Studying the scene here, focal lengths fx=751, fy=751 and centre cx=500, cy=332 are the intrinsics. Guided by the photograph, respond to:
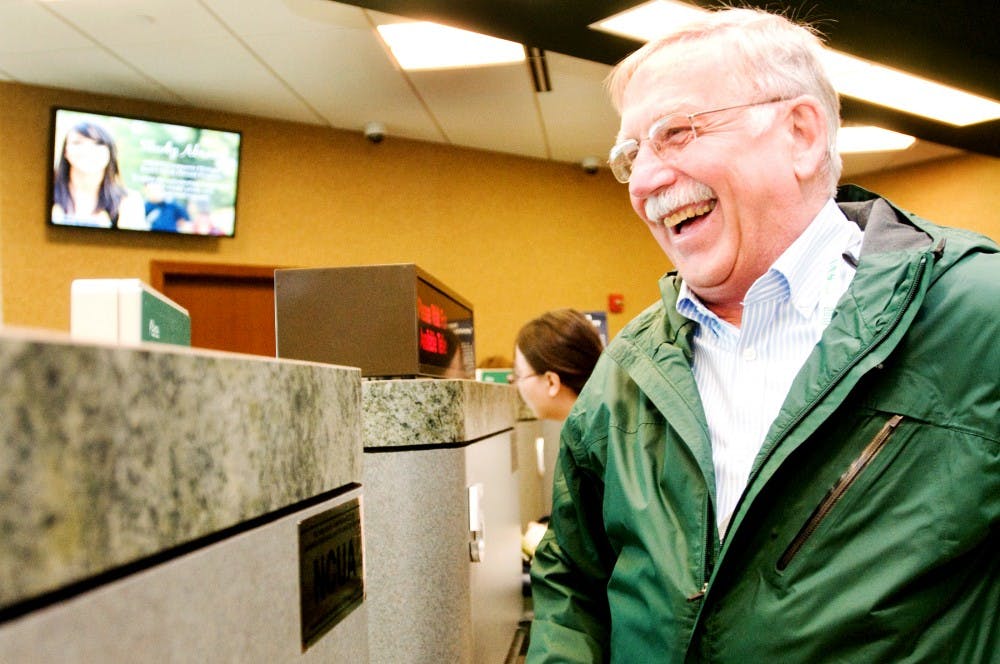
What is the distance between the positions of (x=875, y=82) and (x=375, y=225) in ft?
10.8

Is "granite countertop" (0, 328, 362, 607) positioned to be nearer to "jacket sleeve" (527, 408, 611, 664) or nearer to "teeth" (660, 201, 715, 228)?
"jacket sleeve" (527, 408, 611, 664)

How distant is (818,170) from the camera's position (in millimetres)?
1227

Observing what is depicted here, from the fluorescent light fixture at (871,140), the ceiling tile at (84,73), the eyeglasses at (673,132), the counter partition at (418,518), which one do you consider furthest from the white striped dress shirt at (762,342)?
the fluorescent light fixture at (871,140)

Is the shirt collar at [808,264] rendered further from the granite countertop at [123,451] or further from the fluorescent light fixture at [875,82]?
the fluorescent light fixture at [875,82]

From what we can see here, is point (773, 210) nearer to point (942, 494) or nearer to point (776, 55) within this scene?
point (776, 55)

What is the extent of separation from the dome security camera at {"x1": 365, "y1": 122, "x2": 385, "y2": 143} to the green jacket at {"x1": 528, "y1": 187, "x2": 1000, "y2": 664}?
4.51 m

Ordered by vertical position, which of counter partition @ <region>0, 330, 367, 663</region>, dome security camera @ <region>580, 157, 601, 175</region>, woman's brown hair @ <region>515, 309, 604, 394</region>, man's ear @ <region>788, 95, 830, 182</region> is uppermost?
dome security camera @ <region>580, 157, 601, 175</region>

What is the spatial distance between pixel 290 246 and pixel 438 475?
454 cm

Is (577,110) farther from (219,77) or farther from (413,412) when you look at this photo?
(413,412)

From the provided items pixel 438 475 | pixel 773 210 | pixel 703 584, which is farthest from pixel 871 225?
pixel 438 475

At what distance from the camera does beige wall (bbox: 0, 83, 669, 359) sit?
4480mm

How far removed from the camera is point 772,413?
1.05 meters

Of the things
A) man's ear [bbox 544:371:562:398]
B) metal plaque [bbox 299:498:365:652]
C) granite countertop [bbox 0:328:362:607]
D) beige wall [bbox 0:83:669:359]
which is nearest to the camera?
granite countertop [bbox 0:328:362:607]

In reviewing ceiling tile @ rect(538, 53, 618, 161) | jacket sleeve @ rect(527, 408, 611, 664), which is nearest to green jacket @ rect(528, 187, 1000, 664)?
jacket sleeve @ rect(527, 408, 611, 664)
